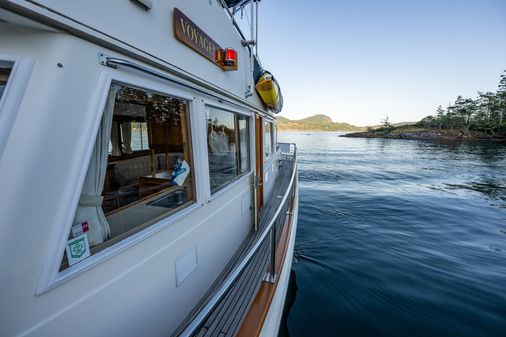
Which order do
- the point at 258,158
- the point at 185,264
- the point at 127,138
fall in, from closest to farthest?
the point at 185,264
the point at 127,138
the point at 258,158

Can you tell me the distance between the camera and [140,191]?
1.85 metres

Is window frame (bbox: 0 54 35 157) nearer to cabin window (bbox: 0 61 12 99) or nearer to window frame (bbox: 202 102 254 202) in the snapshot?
cabin window (bbox: 0 61 12 99)

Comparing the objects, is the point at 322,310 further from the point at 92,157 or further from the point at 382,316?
the point at 92,157

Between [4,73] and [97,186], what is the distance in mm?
643

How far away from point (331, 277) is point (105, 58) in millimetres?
4610

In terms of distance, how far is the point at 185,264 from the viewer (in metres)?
1.98

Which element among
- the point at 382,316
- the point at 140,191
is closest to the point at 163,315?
the point at 140,191

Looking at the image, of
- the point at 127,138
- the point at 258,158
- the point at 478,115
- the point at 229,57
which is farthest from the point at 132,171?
the point at 478,115

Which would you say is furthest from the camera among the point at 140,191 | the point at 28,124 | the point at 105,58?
the point at 140,191

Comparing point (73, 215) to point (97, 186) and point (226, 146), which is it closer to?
point (97, 186)

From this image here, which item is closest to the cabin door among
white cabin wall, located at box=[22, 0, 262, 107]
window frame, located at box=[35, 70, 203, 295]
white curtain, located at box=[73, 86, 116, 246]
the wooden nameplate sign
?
white cabin wall, located at box=[22, 0, 262, 107]

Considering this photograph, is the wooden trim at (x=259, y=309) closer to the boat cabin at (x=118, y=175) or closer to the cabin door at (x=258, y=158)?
the boat cabin at (x=118, y=175)

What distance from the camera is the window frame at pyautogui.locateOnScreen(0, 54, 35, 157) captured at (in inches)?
35.9

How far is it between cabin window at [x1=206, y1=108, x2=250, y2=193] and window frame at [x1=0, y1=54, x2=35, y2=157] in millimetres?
1576
